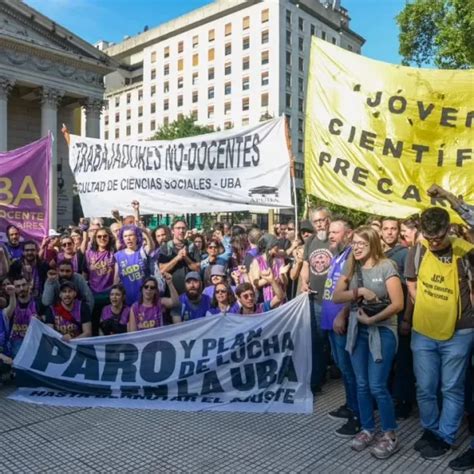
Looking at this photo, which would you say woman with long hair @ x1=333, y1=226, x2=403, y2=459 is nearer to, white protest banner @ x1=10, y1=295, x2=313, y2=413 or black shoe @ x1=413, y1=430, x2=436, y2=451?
black shoe @ x1=413, y1=430, x2=436, y2=451

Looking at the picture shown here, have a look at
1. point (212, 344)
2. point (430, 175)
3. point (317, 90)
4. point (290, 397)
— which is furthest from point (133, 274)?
point (430, 175)

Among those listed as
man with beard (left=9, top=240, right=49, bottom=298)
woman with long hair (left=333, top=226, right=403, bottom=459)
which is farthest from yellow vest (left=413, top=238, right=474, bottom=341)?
man with beard (left=9, top=240, right=49, bottom=298)

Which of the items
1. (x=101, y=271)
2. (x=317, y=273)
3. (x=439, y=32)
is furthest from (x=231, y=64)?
(x=317, y=273)

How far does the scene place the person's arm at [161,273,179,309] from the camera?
592 cm

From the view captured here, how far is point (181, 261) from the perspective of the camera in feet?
22.0

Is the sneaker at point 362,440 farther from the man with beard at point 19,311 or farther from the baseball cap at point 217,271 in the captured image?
the man with beard at point 19,311

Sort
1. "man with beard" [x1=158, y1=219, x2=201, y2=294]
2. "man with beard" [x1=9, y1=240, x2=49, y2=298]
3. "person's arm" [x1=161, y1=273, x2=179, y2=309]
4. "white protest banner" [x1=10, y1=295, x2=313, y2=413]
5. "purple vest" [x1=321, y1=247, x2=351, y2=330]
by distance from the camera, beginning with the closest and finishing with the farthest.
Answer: "purple vest" [x1=321, y1=247, x2=351, y2=330] < "white protest banner" [x1=10, y1=295, x2=313, y2=413] < "person's arm" [x1=161, y1=273, x2=179, y2=309] < "man with beard" [x1=9, y1=240, x2=49, y2=298] < "man with beard" [x1=158, y1=219, x2=201, y2=294]

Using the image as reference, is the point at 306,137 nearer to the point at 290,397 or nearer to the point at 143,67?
the point at 290,397

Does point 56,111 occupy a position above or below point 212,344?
above

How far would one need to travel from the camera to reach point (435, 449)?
3824 mm

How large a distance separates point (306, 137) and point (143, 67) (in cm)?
7568

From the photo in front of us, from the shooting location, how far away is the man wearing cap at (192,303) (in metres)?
5.81

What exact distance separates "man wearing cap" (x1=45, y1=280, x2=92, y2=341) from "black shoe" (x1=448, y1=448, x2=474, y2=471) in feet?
12.6

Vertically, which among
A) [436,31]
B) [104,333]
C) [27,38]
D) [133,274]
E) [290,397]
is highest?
[27,38]
